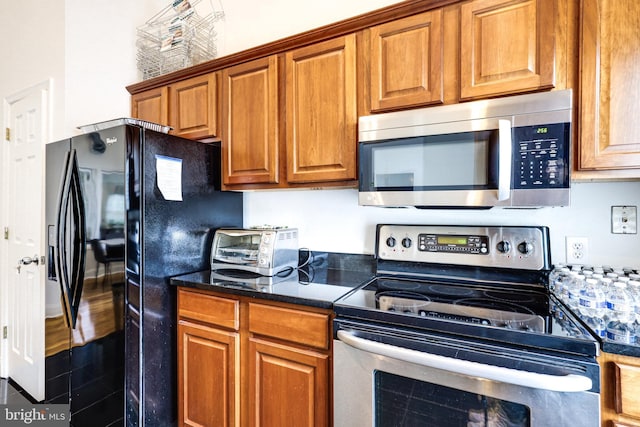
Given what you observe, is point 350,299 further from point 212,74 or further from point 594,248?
point 212,74

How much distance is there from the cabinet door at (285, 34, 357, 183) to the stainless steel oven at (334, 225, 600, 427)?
24.5 inches

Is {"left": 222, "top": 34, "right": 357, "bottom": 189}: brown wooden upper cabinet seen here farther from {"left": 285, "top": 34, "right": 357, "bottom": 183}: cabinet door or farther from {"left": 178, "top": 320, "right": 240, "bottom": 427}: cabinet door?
{"left": 178, "top": 320, "right": 240, "bottom": 427}: cabinet door

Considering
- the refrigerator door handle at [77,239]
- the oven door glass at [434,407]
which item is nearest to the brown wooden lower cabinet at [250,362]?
the oven door glass at [434,407]

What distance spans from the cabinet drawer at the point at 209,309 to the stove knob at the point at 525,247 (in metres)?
1.27

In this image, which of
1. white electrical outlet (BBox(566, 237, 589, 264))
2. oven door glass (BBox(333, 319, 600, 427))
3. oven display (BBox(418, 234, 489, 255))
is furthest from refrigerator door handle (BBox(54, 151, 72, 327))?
white electrical outlet (BBox(566, 237, 589, 264))

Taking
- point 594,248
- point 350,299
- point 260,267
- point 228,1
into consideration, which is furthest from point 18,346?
point 594,248

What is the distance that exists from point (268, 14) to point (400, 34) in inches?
45.1

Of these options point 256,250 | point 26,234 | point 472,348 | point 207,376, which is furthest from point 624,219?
point 26,234

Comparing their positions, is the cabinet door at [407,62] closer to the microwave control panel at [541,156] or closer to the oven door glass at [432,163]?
the oven door glass at [432,163]

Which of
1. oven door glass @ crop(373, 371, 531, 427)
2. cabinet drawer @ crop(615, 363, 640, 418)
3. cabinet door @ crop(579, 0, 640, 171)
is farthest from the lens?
cabinet door @ crop(579, 0, 640, 171)

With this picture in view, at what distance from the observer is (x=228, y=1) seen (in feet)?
7.45

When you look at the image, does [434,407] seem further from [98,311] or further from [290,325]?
[98,311]

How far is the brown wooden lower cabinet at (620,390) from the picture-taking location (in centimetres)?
81

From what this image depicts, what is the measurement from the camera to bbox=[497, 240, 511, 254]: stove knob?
4.64ft
